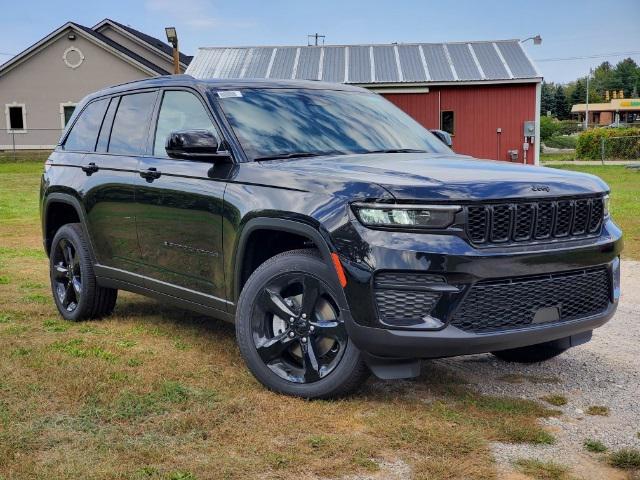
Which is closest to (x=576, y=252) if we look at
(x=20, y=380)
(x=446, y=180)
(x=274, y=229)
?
(x=446, y=180)

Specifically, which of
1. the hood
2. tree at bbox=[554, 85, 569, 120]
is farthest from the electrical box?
tree at bbox=[554, 85, 569, 120]

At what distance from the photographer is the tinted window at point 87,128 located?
6.56 m

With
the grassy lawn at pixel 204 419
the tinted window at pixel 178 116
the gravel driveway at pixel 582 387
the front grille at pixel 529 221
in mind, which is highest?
the tinted window at pixel 178 116

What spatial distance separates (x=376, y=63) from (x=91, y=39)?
1948 centimetres

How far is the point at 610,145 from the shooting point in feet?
135

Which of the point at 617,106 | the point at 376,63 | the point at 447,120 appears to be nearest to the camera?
the point at 447,120

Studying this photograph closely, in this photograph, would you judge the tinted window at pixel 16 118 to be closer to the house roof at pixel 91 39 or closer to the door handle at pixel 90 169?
the house roof at pixel 91 39

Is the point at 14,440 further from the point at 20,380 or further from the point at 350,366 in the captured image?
the point at 350,366

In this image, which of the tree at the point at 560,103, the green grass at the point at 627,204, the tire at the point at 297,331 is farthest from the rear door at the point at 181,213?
the tree at the point at 560,103

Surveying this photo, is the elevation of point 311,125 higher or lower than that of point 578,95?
lower

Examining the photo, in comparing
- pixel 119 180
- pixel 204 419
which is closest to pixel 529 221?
pixel 204 419

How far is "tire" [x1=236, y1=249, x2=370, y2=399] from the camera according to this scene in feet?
14.1

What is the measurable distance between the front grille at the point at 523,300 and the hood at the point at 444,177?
16.9 inches

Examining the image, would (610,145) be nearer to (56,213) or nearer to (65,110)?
(65,110)
